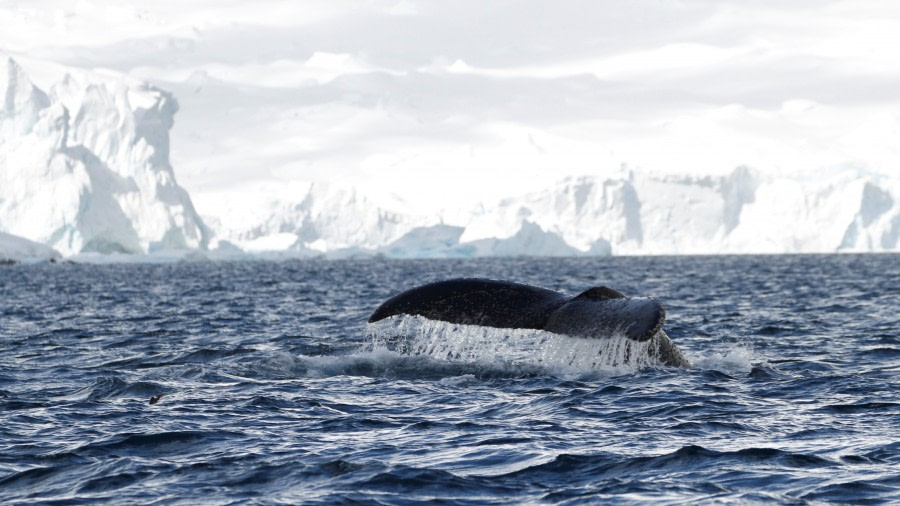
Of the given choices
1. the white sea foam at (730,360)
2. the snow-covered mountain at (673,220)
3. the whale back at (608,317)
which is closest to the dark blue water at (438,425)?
the white sea foam at (730,360)

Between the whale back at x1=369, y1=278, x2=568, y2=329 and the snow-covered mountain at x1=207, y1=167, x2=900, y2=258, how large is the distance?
13723 cm

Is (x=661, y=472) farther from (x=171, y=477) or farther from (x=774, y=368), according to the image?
(x=774, y=368)

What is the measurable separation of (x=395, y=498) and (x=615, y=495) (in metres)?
1.31

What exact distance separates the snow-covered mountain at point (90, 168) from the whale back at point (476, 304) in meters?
104

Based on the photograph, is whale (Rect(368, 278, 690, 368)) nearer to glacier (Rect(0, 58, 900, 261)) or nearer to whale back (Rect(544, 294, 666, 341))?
whale back (Rect(544, 294, 666, 341))

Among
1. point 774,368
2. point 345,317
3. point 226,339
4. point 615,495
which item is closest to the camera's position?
point 615,495

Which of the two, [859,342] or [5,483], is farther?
[859,342]

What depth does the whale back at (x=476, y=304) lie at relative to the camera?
9.21 m

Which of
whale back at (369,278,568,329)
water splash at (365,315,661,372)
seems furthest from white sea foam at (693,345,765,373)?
whale back at (369,278,568,329)

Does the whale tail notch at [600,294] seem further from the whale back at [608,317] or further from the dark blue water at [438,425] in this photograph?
→ the dark blue water at [438,425]

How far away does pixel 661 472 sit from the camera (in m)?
7.09

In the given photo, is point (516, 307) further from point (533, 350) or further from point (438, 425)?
point (533, 350)

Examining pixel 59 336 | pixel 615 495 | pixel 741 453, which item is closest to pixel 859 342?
pixel 741 453

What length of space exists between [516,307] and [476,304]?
347 mm
